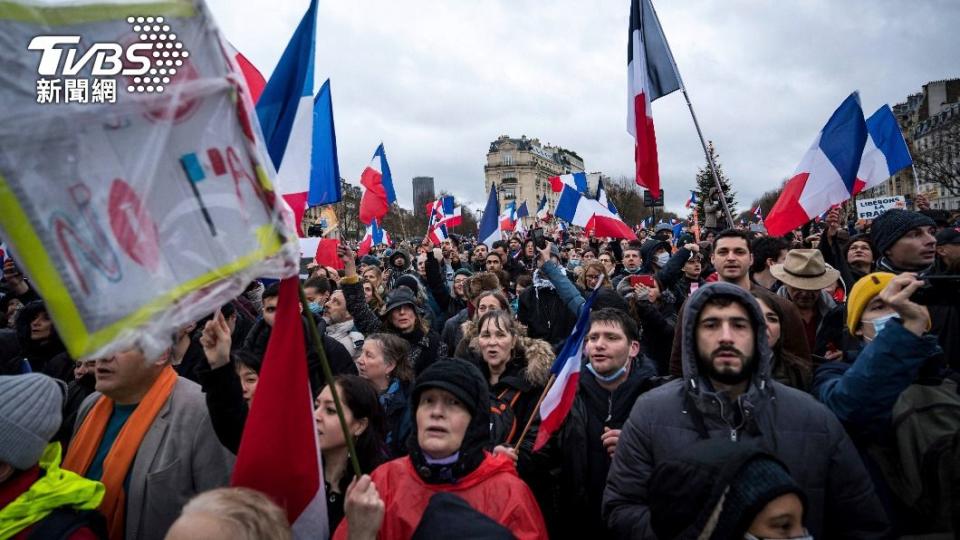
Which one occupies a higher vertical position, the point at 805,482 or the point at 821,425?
the point at 821,425

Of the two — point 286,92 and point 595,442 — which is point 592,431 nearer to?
point 595,442

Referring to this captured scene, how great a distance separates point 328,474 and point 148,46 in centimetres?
210

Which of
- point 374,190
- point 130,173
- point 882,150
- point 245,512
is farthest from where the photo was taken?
point 374,190

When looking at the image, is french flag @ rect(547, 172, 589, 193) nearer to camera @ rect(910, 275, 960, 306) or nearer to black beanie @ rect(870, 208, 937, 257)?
black beanie @ rect(870, 208, 937, 257)

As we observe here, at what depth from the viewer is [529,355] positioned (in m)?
4.04

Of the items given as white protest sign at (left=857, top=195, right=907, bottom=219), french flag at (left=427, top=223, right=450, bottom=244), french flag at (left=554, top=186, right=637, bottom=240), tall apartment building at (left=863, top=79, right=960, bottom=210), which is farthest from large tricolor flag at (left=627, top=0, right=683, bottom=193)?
tall apartment building at (left=863, top=79, right=960, bottom=210)

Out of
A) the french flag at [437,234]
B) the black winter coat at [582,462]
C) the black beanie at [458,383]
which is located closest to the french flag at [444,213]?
the french flag at [437,234]

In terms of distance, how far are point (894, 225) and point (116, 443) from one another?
4.71 m

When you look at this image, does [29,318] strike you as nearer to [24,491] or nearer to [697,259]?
[24,491]

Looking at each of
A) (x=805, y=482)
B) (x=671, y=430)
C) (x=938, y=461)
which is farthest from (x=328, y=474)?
(x=938, y=461)

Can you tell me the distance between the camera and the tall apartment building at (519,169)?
379ft

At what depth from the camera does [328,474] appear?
288 cm

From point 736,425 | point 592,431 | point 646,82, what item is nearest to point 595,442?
point 592,431

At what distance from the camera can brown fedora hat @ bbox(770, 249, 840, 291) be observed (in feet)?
14.0
